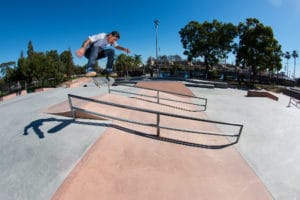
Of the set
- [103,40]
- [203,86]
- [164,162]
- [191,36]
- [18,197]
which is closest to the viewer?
[18,197]

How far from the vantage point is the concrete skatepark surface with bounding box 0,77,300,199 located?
243 cm

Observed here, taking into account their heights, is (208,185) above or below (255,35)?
below

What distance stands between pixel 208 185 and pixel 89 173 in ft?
6.18

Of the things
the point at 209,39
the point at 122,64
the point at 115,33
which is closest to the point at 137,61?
the point at 122,64

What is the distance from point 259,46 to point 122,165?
29632 millimetres

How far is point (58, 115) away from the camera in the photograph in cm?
467

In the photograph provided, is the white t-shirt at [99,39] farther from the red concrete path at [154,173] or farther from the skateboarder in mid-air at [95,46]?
the red concrete path at [154,173]

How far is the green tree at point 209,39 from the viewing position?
27.7 m

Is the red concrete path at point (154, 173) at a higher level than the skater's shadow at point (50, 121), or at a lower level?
lower

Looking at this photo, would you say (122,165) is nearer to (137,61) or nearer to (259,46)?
(259,46)

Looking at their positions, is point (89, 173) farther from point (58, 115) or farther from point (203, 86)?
point (203, 86)

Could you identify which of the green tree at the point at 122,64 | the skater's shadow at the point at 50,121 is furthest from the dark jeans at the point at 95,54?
the green tree at the point at 122,64

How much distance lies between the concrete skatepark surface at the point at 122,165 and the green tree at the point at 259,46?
25.7 m

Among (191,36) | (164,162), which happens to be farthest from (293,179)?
(191,36)
